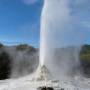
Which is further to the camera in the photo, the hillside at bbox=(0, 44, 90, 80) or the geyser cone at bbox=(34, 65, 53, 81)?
the hillside at bbox=(0, 44, 90, 80)

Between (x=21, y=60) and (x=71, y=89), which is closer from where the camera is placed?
(x=71, y=89)

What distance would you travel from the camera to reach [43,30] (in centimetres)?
2584

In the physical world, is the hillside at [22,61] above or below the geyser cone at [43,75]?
above

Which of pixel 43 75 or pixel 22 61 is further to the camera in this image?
pixel 22 61

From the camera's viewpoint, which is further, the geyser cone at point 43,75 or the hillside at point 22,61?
the hillside at point 22,61

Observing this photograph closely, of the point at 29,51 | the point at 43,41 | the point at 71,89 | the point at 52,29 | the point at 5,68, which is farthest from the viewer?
the point at 29,51

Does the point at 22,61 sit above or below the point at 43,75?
above

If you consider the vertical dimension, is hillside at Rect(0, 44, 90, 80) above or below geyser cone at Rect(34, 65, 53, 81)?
above

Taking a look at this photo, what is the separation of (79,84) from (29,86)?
3366 mm

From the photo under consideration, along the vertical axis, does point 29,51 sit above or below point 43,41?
above

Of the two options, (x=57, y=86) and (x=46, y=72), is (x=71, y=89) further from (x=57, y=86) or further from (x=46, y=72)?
(x=46, y=72)

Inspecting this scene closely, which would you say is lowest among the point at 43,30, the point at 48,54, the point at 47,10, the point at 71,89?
the point at 71,89

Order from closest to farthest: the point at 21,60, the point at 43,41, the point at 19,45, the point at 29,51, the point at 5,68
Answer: the point at 43,41
the point at 5,68
the point at 21,60
the point at 29,51
the point at 19,45

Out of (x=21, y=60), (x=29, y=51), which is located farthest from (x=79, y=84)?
(x=29, y=51)
